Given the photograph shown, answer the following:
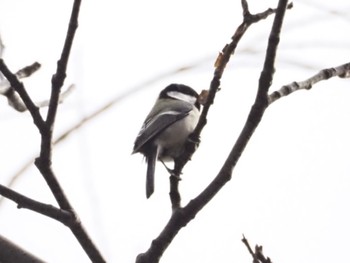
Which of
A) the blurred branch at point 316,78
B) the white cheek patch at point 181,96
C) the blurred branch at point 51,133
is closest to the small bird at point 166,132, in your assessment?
the white cheek patch at point 181,96

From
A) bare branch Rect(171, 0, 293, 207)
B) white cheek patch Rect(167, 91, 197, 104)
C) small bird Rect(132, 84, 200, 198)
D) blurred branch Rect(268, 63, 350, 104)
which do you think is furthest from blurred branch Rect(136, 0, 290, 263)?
white cheek patch Rect(167, 91, 197, 104)

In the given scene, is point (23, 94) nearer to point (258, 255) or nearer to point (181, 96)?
point (258, 255)

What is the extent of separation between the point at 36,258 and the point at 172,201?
2.08 ft

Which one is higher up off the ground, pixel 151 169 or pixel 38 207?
pixel 151 169

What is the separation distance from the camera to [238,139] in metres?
2.15

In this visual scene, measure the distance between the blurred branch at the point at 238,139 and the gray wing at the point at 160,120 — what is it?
6.34ft

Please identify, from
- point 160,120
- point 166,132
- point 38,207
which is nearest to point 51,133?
point 38,207

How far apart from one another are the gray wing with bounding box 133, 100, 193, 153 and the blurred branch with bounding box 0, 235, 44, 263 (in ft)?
7.33

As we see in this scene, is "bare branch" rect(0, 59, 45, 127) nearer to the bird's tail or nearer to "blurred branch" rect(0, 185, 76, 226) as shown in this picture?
"blurred branch" rect(0, 185, 76, 226)

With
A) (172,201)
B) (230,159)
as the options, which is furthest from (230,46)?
(172,201)

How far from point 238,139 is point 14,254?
77 centimetres

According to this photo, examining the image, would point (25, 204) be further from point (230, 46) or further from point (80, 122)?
point (230, 46)

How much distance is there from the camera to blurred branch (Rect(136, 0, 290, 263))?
197 centimetres

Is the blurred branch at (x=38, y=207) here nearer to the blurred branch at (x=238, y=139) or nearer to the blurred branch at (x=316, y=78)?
the blurred branch at (x=238, y=139)
